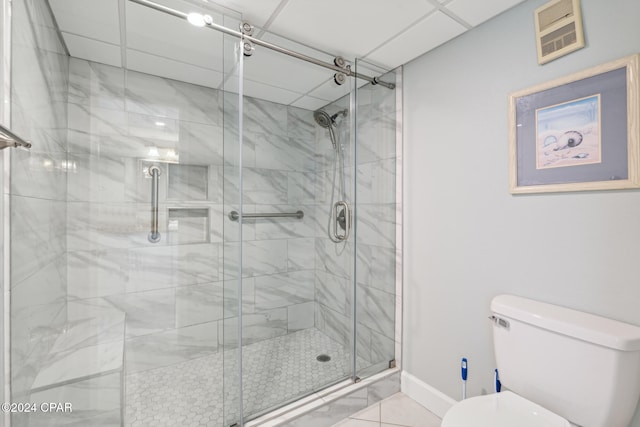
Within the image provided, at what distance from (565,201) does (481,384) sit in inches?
40.3

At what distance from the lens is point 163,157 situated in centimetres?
196

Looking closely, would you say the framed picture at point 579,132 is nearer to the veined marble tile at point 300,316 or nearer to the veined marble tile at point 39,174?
the veined marble tile at point 300,316

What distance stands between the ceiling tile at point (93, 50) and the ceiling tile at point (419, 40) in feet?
5.01

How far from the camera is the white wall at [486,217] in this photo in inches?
43.5

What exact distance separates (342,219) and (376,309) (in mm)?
670

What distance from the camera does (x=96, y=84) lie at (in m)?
1.72

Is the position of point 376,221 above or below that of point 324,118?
below

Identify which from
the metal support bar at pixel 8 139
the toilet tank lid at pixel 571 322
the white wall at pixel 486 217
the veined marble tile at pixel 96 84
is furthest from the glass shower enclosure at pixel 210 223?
the toilet tank lid at pixel 571 322

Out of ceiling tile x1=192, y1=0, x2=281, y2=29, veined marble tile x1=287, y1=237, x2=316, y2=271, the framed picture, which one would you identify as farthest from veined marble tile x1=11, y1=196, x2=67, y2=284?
the framed picture

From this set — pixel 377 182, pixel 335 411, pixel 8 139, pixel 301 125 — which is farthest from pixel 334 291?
pixel 8 139

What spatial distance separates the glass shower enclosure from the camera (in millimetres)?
1494

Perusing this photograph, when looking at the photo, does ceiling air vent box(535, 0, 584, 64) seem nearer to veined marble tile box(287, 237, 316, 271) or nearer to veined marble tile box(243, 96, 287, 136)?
veined marble tile box(243, 96, 287, 136)

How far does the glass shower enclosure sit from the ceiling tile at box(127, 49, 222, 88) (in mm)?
10

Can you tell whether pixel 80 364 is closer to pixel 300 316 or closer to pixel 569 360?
pixel 300 316
